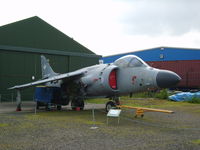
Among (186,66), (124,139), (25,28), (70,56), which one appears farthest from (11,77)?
(186,66)

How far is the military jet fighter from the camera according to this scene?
1049cm

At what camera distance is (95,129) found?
26.5 feet

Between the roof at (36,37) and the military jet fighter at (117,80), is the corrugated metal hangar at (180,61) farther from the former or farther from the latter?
the military jet fighter at (117,80)

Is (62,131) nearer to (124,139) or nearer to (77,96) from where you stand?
(124,139)

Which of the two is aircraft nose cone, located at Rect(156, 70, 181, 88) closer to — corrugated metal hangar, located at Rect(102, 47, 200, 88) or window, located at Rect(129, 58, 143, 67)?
window, located at Rect(129, 58, 143, 67)

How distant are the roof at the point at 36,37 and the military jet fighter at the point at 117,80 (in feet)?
31.3

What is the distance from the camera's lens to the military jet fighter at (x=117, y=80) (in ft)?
34.4

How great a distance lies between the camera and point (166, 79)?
10188 millimetres

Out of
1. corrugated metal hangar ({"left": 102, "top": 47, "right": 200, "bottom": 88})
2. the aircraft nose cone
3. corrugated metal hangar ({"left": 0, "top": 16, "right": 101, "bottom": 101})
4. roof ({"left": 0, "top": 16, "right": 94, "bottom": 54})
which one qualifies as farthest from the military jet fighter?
corrugated metal hangar ({"left": 102, "top": 47, "right": 200, "bottom": 88})

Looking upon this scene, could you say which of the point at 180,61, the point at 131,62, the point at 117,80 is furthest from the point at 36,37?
the point at 180,61

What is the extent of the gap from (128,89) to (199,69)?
21.5 meters

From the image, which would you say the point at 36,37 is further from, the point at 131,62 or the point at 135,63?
the point at 135,63

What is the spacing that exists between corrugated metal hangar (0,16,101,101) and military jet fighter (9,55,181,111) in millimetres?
9008

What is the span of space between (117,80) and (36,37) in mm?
13203
